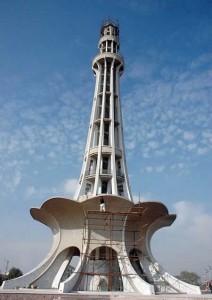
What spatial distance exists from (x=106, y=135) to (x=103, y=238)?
35.3 feet

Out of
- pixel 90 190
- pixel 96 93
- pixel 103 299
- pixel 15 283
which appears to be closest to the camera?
pixel 103 299

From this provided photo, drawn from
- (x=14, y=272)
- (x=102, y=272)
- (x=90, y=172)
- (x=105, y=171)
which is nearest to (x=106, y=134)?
(x=105, y=171)

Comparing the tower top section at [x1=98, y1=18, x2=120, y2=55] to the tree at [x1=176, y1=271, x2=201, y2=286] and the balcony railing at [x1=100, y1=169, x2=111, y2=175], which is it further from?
the tree at [x1=176, y1=271, x2=201, y2=286]

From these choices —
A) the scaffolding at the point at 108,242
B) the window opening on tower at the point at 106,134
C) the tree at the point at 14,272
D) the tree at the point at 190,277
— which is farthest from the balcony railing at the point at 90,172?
the tree at the point at 190,277

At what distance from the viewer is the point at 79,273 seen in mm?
19891

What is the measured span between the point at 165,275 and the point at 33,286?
→ 9.57 m

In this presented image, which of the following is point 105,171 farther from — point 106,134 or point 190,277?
point 190,277

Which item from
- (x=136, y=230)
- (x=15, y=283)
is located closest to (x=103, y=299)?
(x=15, y=283)

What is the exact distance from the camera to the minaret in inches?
999

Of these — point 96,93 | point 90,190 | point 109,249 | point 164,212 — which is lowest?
point 109,249

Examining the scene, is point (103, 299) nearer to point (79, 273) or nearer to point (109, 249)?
point (79, 273)

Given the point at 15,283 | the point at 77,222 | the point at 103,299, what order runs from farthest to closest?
the point at 77,222
the point at 15,283
the point at 103,299

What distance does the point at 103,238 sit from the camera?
22031 millimetres

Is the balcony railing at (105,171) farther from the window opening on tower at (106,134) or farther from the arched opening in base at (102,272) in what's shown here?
the arched opening in base at (102,272)
